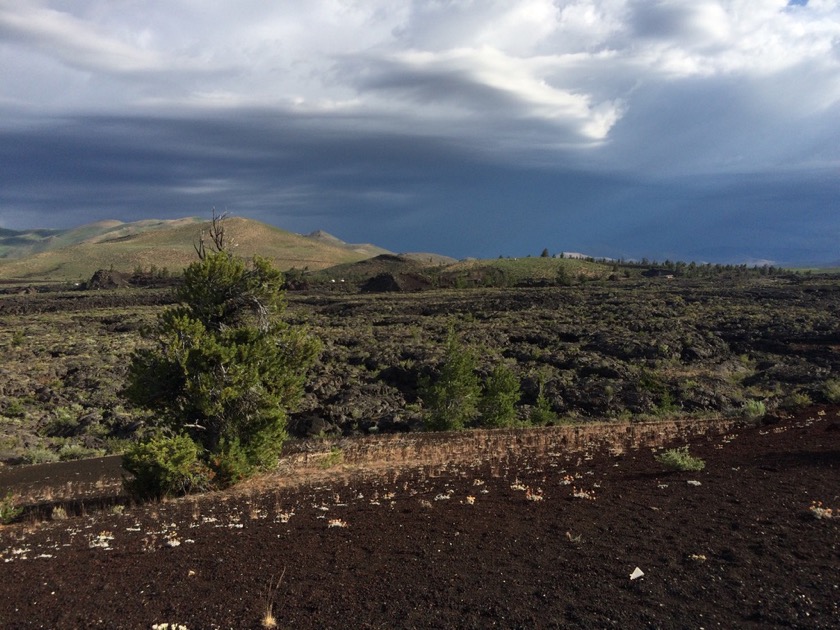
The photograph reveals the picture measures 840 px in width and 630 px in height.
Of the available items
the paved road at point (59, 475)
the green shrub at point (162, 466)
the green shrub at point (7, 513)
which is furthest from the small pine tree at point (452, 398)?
the green shrub at point (7, 513)

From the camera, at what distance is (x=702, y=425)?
21.9 meters

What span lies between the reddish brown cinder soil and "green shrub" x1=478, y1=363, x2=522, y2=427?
57.3 ft

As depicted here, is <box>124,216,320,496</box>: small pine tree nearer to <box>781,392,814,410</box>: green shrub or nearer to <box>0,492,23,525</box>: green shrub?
<box>0,492,23,525</box>: green shrub

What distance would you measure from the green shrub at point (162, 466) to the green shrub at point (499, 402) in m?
18.4

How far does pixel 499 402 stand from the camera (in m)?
30.4

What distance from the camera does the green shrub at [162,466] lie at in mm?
13688

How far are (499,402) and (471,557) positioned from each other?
23.0 meters

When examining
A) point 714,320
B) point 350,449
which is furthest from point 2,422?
point 714,320

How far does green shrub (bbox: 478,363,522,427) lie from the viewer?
30312 millimetres

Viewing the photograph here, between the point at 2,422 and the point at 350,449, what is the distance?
20.1 metres

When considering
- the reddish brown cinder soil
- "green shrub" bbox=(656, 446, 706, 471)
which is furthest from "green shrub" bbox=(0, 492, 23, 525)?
"green shrub" bbox=(656, 446, 706, 471)

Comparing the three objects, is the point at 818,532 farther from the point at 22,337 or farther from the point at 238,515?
the point at 22,337

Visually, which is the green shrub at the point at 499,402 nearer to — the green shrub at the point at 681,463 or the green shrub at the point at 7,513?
the green shrub at the point at 681,463

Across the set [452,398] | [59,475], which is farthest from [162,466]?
[452,398]
